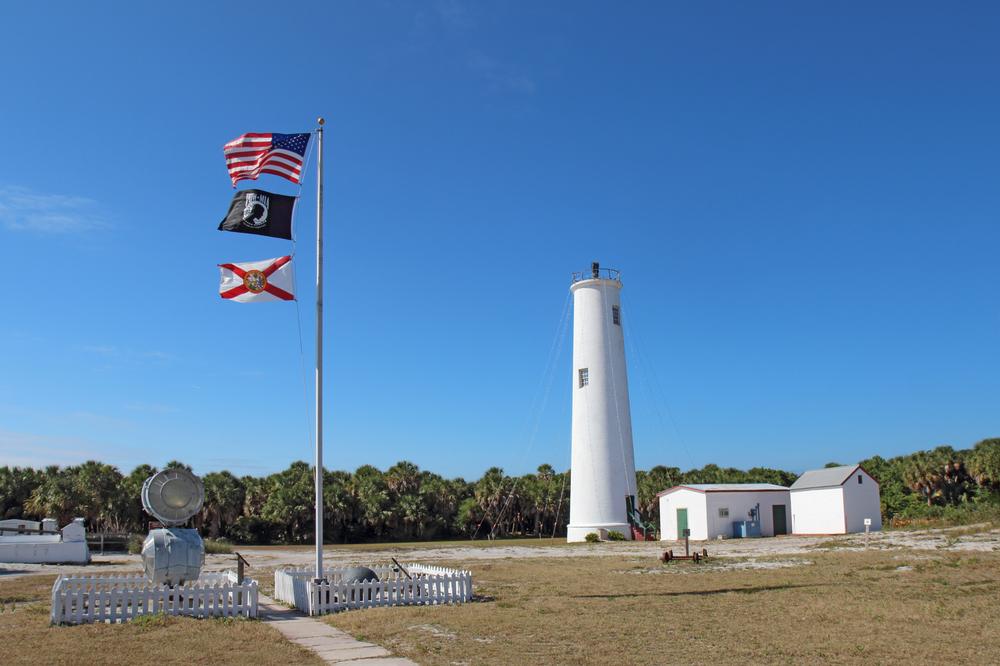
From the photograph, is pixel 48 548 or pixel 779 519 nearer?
pixel 48 548

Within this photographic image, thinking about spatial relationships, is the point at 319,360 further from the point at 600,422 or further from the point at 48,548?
the point at 600,422

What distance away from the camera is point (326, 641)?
1138cm

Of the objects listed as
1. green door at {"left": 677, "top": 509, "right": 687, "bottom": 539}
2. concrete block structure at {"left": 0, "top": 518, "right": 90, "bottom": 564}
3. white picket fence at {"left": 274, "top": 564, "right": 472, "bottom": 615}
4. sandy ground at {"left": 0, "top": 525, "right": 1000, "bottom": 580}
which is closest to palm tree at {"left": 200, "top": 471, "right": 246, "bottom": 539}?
sandy ground at {"left": 0, "top": 525, "right": 1000, "bottom": 580}

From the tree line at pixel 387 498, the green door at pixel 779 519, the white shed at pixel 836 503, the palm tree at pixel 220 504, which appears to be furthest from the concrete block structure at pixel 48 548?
the white shed at pixel 836 503

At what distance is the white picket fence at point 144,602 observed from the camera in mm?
12789

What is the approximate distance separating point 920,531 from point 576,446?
15266 millimetres

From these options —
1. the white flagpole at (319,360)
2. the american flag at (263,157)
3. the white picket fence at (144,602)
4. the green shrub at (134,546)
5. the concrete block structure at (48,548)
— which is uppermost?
the american flag at (263,157)

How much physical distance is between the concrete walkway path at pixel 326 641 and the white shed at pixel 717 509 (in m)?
27.3

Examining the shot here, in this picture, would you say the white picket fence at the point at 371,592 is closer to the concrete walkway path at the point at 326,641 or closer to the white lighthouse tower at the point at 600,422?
the concrete walkway path at the point at 326,641

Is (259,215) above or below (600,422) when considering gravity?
above

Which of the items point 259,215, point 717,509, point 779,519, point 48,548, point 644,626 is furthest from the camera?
point 779,519

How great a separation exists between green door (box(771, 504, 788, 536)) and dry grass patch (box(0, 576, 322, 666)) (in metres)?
32.5

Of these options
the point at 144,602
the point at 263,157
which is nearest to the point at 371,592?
the point at 144,602

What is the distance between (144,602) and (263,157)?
8.58 m
